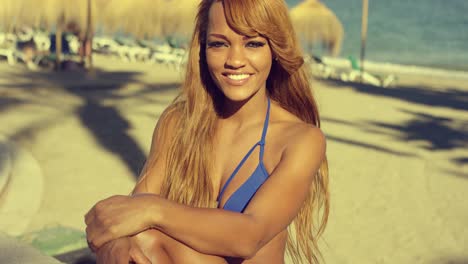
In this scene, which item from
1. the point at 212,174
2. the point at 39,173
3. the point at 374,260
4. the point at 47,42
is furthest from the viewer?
the point at 47,42

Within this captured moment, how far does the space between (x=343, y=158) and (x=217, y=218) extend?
6.60 meters

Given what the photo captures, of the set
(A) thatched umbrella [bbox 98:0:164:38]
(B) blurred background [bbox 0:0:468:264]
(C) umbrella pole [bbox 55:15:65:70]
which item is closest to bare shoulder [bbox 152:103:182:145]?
(B) blurred background [bbox 0:0:468:264]

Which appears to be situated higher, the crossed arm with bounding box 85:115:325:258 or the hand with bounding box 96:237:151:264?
the crossed arm with bounding box 85:115:325:258

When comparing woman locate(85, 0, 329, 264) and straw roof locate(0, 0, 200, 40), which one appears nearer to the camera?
woman locate(85, 0, 329, 264)

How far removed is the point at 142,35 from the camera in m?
28.8

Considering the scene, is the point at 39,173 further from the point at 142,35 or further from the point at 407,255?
the point at 142,35

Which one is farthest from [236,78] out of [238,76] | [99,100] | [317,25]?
[317,25]

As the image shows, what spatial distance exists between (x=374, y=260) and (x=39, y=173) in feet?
11.4

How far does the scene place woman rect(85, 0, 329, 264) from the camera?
1937 mm

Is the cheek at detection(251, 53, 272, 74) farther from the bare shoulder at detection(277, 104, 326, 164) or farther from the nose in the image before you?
the bare shoulder at detection(277, 104, 326, 164)

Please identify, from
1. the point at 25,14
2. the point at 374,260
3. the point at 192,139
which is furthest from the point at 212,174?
the point at 25,14

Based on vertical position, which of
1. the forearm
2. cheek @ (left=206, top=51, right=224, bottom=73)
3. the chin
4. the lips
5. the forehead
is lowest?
the forearm

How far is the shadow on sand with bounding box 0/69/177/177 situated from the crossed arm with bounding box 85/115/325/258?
17.2ft

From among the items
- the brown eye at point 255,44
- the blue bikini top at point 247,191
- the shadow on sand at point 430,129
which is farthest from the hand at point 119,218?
the shadow on sand at point 430,129
